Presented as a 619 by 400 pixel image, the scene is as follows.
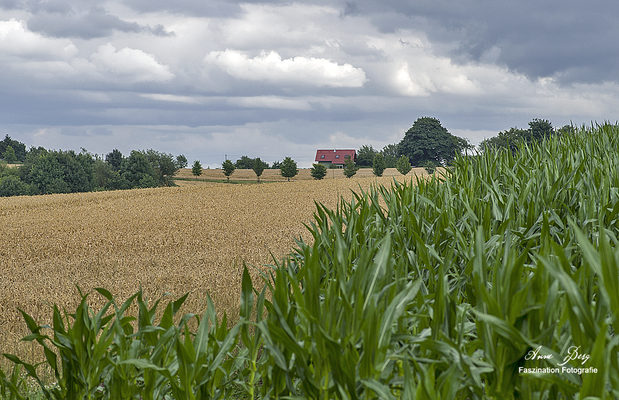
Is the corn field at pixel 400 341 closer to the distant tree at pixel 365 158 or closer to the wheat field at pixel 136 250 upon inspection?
the wheat field at pixel 136 250

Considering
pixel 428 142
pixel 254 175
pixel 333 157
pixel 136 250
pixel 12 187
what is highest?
pixel 428 142

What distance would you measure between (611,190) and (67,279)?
7414 mm

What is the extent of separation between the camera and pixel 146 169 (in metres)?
66.7

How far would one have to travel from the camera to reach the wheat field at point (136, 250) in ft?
19.4

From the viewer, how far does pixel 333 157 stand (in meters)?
103

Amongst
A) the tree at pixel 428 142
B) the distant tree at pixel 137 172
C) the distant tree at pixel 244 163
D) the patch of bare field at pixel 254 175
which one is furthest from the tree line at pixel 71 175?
the tree at pixel 428 142

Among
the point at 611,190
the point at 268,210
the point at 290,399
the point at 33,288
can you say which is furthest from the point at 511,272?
the point at 268,210

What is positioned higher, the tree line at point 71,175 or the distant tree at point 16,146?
the distant tree at point 16,146

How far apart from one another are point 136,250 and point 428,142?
85.0m

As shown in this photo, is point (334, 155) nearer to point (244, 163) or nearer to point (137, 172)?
point (244, 163)

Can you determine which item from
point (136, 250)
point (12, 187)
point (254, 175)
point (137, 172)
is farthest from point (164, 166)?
point (136, 250)

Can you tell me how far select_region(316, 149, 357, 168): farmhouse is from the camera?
9956cm

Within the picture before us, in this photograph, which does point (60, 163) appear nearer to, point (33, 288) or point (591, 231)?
point (33, 288)

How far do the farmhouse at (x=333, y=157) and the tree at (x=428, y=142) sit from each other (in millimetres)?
13867
